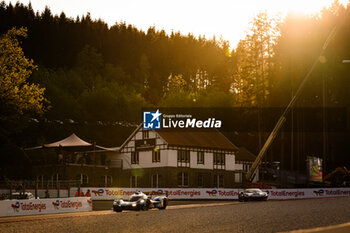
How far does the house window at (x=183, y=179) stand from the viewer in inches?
2726

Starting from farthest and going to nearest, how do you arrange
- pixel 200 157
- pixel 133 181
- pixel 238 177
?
pixel 238 177
pixel 200 157
pixel 133 181

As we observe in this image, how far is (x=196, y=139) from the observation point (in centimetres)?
7462

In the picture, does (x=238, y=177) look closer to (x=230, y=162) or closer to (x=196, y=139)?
(x=230, y=162)

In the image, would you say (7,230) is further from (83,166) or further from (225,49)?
(225,49)

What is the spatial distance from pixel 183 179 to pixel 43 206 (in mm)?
34913

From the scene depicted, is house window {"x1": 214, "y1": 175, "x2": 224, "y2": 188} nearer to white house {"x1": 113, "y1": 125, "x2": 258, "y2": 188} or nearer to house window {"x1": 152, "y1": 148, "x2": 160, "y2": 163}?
white house {"x1": 113, "y1": 125, "x2": 258, "y2": 188}

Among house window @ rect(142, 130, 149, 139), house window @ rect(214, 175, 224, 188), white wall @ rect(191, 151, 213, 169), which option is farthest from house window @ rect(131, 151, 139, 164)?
house window @ rect(214, 175, 224, 188)

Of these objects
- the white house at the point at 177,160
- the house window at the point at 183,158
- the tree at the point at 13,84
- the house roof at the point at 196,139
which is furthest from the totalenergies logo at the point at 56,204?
the house window at the point at 183,158

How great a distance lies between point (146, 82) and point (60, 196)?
141314 millimetres

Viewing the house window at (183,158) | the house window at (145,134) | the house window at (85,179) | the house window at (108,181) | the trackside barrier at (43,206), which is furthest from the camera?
the house window at (145,134)

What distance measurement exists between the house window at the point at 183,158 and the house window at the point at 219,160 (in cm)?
527

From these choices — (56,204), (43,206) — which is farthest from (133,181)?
(43,206)

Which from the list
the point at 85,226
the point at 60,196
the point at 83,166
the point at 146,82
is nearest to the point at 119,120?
the point at 83,166

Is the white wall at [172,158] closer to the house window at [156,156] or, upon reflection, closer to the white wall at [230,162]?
the house window at [156,156]
